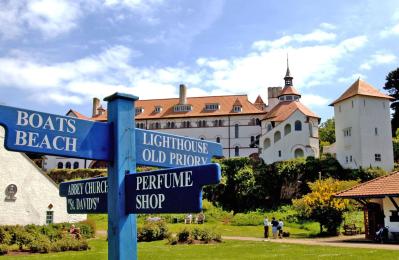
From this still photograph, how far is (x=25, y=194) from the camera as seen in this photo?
2805cm

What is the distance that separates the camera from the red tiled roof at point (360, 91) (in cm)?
4991

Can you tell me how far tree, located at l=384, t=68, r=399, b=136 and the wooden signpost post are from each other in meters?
73.3

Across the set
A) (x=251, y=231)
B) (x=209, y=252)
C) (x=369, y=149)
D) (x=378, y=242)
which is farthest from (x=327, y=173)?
(x=209, y=252)

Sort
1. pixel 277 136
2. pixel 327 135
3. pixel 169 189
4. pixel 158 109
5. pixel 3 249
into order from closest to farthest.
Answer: pixel 169 189 < pixel 3 249 < pixel 277 136 < pixel 158 109 < pixel 327 135

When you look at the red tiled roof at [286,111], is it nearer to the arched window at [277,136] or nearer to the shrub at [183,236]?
the arched window at [277,136]

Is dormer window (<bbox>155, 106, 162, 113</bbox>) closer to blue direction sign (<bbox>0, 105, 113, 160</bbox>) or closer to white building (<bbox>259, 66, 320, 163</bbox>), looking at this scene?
white building (<bbox>259, 66, 320, 163</bbox>)

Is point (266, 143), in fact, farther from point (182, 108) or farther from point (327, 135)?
point (327, 135)

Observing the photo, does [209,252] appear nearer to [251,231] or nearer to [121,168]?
[251,231]

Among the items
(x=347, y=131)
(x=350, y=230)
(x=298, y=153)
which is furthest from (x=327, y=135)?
(x=350, y=230)

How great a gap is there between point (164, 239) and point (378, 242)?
12.3 m

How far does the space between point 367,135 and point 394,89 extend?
27.3 metres

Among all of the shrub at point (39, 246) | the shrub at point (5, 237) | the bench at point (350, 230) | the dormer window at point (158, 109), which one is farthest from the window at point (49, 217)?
the dormer window at point (158, 109)

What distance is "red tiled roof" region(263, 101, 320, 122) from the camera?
191 feet

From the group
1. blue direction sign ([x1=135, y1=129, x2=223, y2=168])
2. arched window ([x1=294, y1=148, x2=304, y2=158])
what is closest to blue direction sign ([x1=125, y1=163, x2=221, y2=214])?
blue direction sign ([x1=135, y1=129, x2=223, y2=168])
